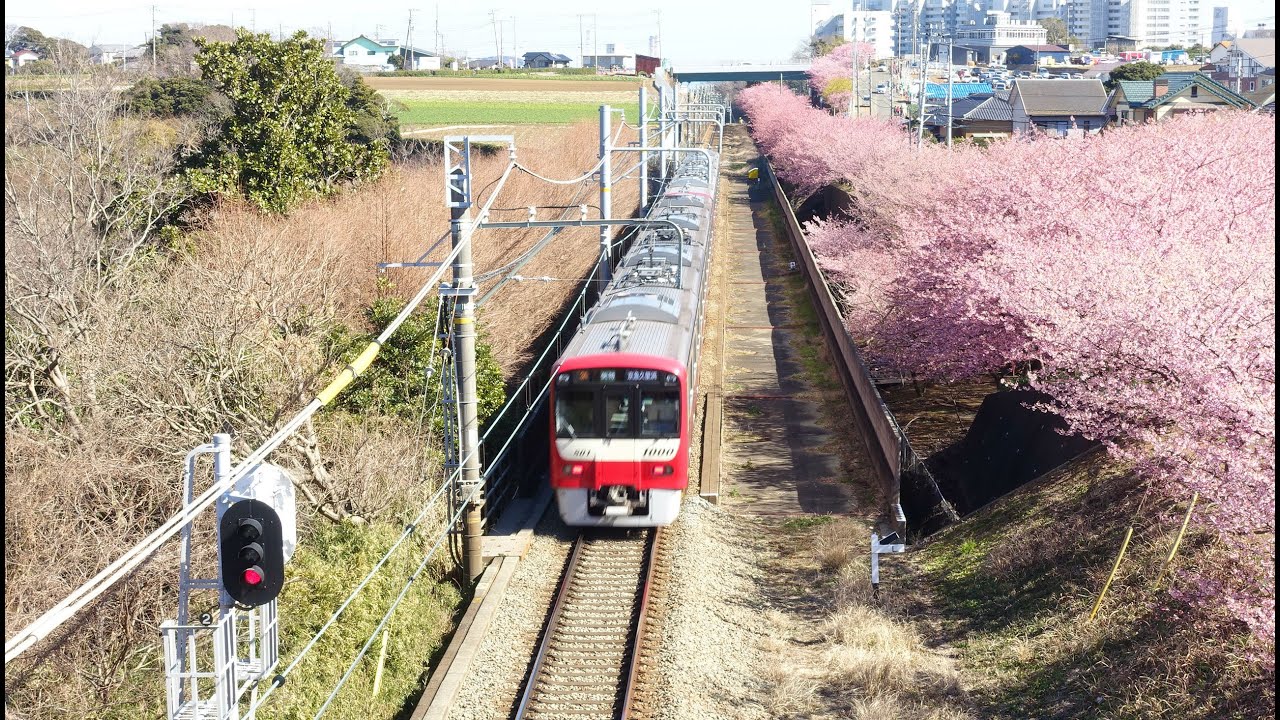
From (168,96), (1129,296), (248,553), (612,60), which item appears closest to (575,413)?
(1129,296)

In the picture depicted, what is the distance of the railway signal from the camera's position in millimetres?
5887

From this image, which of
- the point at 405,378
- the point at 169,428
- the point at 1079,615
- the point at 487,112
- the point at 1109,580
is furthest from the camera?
the point at 487,112

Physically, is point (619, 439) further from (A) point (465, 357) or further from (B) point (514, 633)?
(B) point (514, 633)

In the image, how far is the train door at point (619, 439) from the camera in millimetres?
13070

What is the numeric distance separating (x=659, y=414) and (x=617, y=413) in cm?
48

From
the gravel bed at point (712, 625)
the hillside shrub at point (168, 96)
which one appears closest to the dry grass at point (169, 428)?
the gravel bed at point (712, 625)

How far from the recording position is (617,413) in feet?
43.1

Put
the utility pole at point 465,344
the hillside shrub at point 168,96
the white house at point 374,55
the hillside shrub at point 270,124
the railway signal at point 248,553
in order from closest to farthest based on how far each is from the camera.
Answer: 1. the railway signal at point 248,553
2. the utility pole at point 465,344
3. the hillside shrub at point 270,124
4. the hillside shrub at point 168,96
5. the white house at point 374,55

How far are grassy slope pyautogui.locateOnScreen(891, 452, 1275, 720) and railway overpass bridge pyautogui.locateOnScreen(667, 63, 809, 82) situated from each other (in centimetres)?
7991

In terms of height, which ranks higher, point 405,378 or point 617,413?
point 617,413

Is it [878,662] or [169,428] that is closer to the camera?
[878,662]

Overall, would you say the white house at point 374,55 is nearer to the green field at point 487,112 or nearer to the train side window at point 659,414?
the green field at point 487,112

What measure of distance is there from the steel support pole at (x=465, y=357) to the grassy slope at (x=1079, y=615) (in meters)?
4.99

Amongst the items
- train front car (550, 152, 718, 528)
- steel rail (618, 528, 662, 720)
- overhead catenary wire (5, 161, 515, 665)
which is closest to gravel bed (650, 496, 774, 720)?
steel rail (618, 528, 662, 720)
